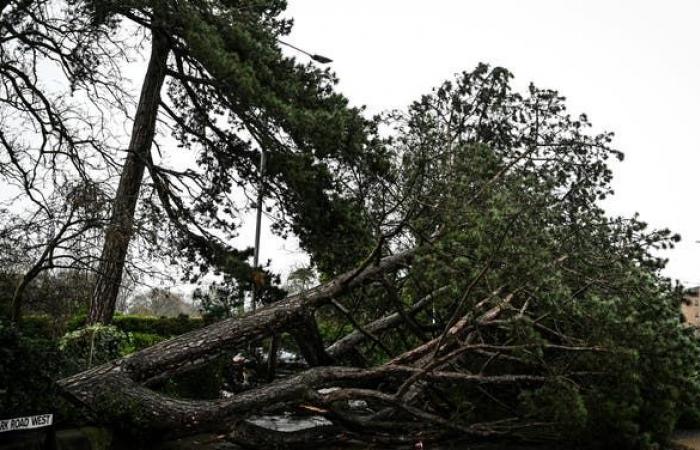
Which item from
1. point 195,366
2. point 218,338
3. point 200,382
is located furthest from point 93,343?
point 218,338

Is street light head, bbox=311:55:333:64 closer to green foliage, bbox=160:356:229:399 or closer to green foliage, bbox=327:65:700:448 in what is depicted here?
green foliage, bbox=327:65:700:448

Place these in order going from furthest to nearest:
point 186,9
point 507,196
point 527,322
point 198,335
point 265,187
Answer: point 265,187, point 186,9, point 198,335, point 507,196, point 527,322

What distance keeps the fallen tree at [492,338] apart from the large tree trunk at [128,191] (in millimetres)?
2330

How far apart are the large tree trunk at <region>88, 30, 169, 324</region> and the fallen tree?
2330 millimetres

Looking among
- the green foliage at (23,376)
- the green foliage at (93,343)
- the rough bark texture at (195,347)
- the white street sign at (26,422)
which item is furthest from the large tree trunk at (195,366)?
the green foliage at (93,343)

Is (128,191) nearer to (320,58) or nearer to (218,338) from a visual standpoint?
(320,58)

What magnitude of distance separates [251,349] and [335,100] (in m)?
3.99

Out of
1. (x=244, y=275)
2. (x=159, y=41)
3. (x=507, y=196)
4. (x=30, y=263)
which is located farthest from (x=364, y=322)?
(x=159, y=41)

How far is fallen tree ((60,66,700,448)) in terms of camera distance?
5.91 m

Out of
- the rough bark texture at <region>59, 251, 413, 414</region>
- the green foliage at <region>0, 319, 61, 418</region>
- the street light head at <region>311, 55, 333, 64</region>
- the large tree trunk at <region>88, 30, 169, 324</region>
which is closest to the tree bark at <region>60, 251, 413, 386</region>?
the rough bark texture at <region>59, 251, 413, 414</region>

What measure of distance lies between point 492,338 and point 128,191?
614 cm

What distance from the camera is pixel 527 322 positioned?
5.64 m

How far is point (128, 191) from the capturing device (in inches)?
384

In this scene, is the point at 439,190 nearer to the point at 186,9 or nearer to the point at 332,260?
the point at 332,260
